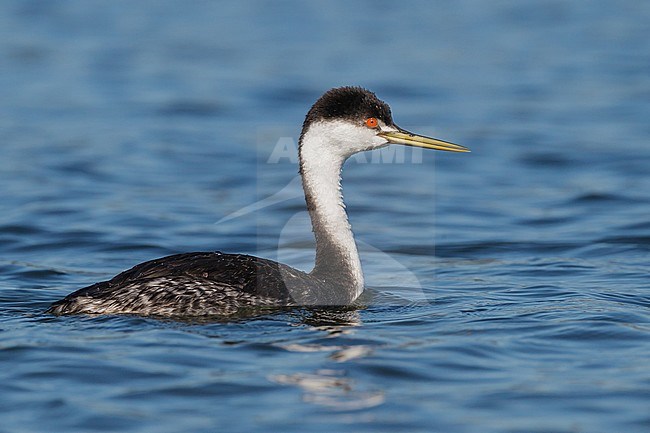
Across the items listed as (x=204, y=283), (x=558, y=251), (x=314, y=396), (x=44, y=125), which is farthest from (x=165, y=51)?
(x=314, y=396)

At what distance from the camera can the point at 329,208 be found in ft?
34.2

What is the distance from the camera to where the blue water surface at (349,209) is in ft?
25.8

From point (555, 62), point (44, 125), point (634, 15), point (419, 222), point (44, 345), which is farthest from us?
point (634, 15)

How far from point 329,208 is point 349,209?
15.6ft

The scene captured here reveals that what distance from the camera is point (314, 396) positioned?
7824 millimetres

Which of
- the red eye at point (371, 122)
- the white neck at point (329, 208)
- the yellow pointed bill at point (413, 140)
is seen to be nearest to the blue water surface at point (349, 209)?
the white neck at point (329, 208)

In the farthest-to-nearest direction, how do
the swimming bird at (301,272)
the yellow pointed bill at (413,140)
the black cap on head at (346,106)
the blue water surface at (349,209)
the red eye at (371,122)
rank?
the yellow pointed bill at (413,140) < the red eye at (371,122) < the black cap on head at (346,106) < the swimming bird at (301,272) < the blue water surface at (349,209)

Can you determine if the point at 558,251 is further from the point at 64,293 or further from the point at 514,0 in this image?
the point at 514,0

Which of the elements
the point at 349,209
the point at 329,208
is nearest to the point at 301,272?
the point at 329,208

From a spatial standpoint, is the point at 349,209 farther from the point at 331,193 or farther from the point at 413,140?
the point at 331,193

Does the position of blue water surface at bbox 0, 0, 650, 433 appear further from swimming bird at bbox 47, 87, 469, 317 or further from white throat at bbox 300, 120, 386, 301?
→ white throat at bbox 300, 120, 386, 301

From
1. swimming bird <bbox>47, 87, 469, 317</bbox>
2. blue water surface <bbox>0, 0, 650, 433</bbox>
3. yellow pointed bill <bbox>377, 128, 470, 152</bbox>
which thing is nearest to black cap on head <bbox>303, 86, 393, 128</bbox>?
swimming bird <bbox>47, 87, 469, 317</bbox>

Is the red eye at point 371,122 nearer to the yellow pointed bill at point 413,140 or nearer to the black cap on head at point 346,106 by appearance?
the black cap on head at point 346,106

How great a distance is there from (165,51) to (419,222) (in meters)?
11.5
